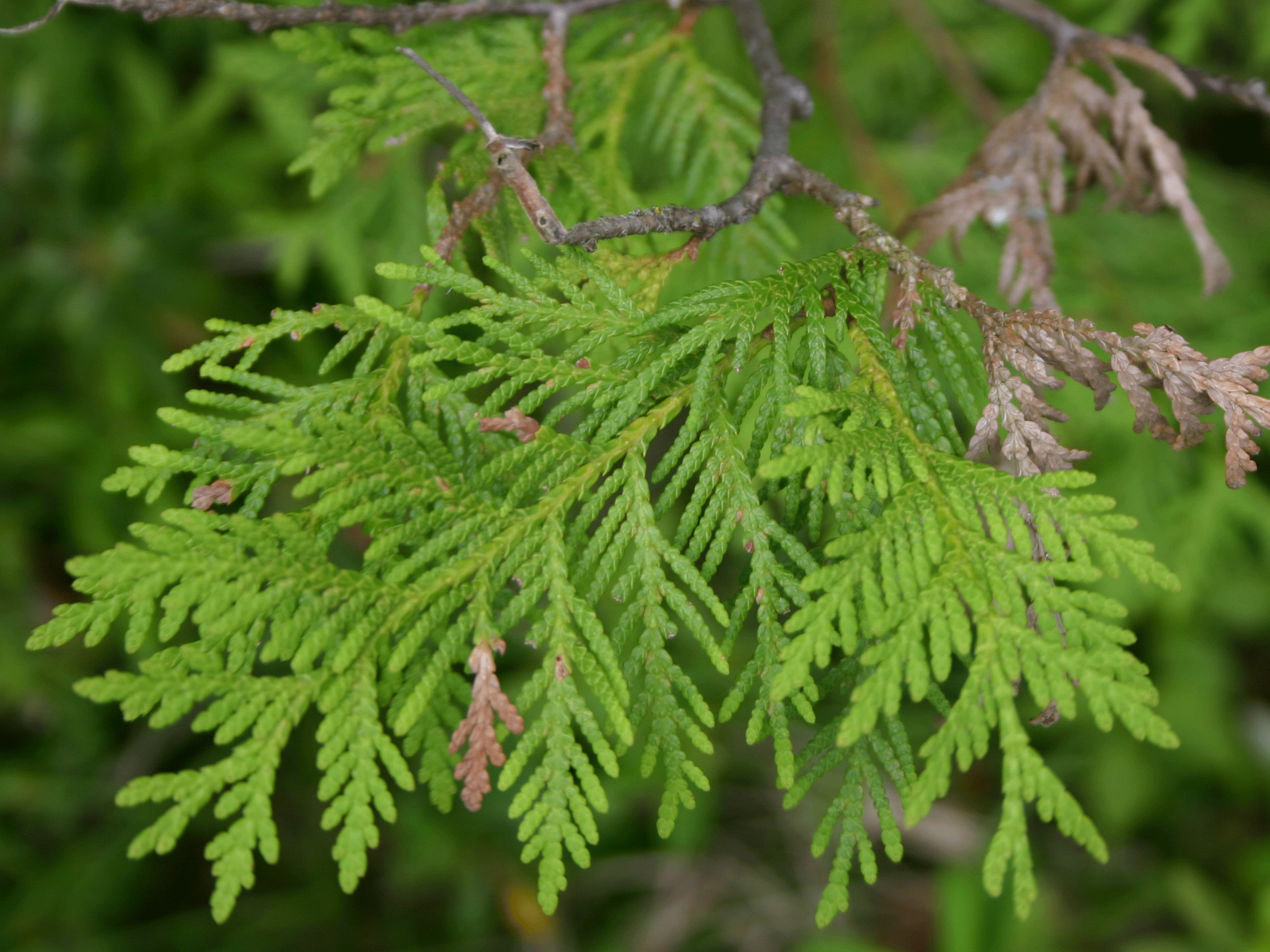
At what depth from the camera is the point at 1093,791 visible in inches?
118

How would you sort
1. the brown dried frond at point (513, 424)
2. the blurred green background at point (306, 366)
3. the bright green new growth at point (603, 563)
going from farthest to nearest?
the blurred green background at point (306, 366) < the brown dried frond at point (513, 424) < the bright green new growth at point (603, 563)

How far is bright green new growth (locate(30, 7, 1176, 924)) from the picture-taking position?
994 mm

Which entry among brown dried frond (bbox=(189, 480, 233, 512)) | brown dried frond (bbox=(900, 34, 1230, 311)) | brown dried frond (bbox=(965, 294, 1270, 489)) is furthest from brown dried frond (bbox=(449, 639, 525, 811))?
brown dried frond (bbox=(900, 34, 1230, 311))

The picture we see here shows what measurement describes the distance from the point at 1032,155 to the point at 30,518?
133 inches

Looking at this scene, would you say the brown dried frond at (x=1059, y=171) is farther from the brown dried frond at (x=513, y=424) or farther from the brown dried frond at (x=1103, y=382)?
the brown dried frond at (x=513, y=424)

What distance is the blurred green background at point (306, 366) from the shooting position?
2543 millimetres

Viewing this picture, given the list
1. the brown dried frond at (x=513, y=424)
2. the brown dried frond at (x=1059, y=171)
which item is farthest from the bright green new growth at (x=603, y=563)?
the brown dried frond at (x=1059, y=171)

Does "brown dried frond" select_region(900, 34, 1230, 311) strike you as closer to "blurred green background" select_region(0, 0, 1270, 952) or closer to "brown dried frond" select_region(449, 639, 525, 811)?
"blurred green background" select_region(0, 0, 1270, 952)

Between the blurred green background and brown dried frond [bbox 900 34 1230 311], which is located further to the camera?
the blurred green background

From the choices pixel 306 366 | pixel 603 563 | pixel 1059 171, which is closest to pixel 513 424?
pixel 603 563

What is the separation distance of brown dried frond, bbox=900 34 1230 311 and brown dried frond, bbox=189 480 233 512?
137cm

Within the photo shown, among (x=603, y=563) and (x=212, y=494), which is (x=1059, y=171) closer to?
(x=603, y=563)

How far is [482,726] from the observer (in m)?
1.08

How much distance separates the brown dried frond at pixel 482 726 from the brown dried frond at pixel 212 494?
0.43 m
